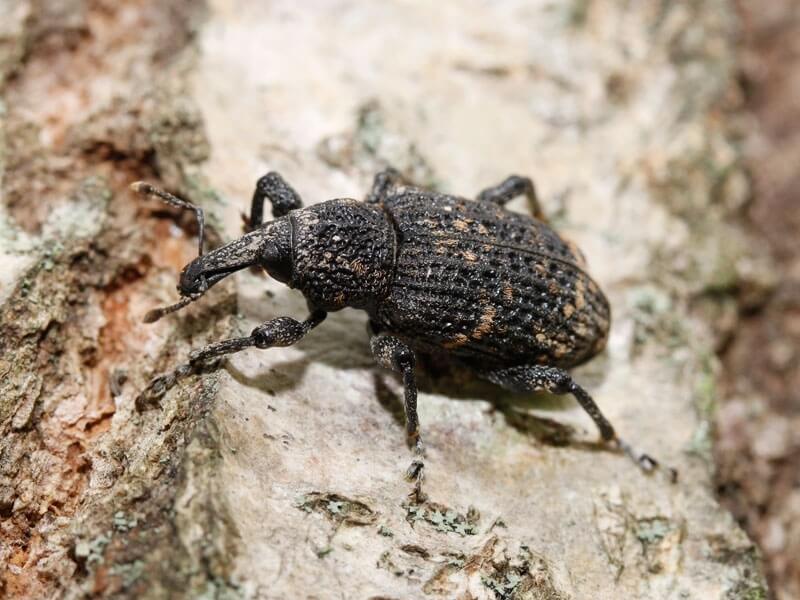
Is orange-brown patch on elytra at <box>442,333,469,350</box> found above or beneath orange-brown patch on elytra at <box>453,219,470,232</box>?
beneath

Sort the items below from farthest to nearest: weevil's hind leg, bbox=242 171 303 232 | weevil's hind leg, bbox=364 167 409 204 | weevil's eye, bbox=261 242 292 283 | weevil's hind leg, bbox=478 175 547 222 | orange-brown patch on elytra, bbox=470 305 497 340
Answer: weevil's hind leg, bbox=478 175 547 222, weevil's hind leg, bbox=364 167 409 204, weevil's hind leg, bbox=242 171 303 232, orange-brown patch on elytra, bbox=470 305 497 340, weevil's eye, bbox=261 242 292 283

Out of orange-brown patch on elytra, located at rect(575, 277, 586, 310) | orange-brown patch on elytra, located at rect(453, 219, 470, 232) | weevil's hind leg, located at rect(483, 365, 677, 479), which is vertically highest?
orange-brown patch on elytra, located at rect(453, 219, 470, 232)

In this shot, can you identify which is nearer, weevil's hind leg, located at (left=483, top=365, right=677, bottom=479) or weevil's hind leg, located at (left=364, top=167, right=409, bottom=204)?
weevil's hind leg, located at (left=483, top=365, right=677, bottom=479)

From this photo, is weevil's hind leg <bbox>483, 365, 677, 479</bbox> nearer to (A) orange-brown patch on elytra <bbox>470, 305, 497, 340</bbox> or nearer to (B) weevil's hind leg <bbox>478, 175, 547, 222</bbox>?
(A) orange-brown patch on elytra <bbox>470, 305, 497, 340</bbox>

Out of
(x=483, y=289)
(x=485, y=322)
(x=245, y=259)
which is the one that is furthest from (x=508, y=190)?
(x=245, y=259)

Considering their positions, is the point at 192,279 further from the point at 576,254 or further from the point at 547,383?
the point at 576,254

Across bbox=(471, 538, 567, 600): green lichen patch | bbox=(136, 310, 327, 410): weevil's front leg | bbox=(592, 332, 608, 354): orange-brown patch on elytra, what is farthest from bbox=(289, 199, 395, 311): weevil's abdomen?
bbox=(471, 538, 567, 600): green lichen patch

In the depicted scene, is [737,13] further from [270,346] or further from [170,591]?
[170,591]
